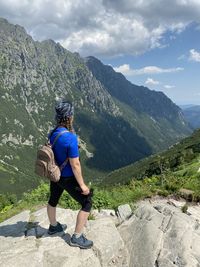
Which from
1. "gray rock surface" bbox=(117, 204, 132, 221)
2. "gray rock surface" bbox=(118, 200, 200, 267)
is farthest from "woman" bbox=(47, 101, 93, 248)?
"gray rock surface" bbox=(117, 204, 132, 221)

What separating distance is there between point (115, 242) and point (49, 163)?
3026 millimetres

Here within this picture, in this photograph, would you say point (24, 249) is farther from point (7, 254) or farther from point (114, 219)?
point (114, 219)

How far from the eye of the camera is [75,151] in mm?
10500

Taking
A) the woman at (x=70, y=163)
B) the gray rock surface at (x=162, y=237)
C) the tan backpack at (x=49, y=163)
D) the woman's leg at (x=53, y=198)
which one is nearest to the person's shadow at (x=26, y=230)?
the woman's leg at (x=53, y=198)

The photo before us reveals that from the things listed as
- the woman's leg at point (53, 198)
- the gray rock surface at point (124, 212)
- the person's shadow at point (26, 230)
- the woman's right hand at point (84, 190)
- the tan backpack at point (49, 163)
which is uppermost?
the tan backpack at point (49, 163)

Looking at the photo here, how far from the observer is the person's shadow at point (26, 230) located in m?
11.7

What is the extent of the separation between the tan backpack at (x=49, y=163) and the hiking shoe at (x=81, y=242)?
1.74 m

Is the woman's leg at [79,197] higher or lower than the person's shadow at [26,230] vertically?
higher

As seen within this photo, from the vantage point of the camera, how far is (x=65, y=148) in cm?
1054

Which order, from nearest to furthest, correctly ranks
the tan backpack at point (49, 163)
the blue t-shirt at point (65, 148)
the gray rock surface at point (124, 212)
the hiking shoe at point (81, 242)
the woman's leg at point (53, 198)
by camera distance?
the blue t-shirt at point (65, 148), the tan backpack at point (49, 163), the hiking shoe at point (81, 242), the woman's leg at point (53, 198), the gray rock surface at point (124, 212)

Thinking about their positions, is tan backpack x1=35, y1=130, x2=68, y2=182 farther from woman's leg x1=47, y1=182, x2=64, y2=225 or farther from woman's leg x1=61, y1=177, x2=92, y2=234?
woman's leg x1=47, y1=182, x2=64, y2=225

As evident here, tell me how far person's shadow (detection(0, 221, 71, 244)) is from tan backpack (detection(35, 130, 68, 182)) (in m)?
1.97

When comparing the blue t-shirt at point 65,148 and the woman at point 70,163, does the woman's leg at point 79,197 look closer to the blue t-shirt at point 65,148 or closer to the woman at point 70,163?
the woman at point 70,163

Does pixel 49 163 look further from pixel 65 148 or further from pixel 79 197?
pixel 79 197
